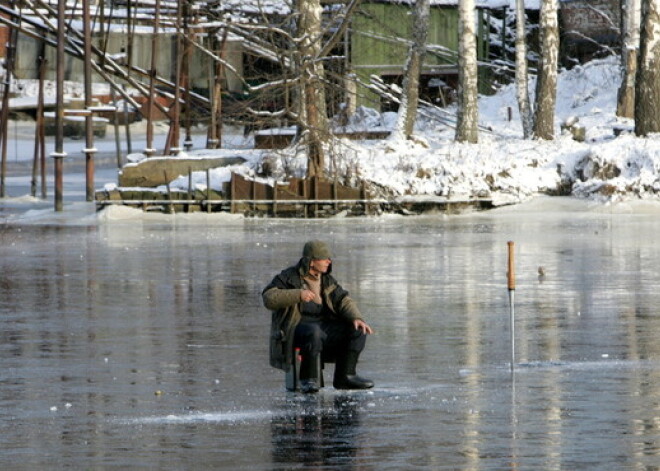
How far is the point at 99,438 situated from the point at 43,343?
494 cm

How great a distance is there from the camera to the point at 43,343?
50.9 feet

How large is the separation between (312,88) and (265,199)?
2.90 metres

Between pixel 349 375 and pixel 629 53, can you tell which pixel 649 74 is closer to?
pixel 629 53

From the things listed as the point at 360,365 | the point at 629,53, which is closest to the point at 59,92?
the point at 629,53

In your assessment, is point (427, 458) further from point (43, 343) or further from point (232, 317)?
point (232, 317)

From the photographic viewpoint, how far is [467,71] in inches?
1582

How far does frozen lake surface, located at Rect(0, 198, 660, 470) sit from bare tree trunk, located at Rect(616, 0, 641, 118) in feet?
58.2

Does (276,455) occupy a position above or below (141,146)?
below

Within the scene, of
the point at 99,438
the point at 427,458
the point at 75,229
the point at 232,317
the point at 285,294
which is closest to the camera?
the point at 427,458

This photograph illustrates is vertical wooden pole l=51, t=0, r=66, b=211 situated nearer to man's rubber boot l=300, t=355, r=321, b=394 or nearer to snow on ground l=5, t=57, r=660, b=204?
snow on ground l=5, t=57, r=660, b=204

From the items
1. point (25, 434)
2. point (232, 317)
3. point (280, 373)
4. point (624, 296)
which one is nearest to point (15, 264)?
point (232, 317)

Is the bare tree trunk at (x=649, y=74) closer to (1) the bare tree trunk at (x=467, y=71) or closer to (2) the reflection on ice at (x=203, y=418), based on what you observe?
(1) the bare tree trunk at (x=467, y=71)

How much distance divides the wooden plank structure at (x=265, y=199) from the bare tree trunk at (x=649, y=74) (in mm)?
6717

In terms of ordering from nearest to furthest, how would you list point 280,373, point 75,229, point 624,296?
1. point 280,373
2. point 624,296
3. point 75,229
